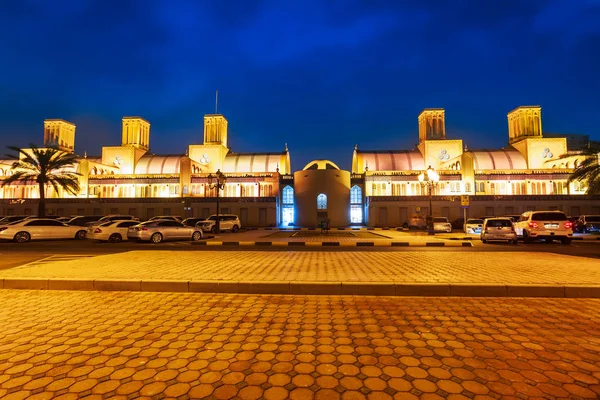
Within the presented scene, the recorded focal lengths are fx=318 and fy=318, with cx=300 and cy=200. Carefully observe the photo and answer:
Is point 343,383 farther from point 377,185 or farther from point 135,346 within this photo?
point 377,185

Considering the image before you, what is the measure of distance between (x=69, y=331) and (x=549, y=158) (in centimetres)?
7226

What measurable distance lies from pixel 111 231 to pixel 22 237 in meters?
5.36

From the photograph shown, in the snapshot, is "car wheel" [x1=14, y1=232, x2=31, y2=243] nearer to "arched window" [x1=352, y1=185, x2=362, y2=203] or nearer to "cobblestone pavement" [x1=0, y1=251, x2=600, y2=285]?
"cobblestone pavement" [x1=0, y1=251, x2=600, y2=285]

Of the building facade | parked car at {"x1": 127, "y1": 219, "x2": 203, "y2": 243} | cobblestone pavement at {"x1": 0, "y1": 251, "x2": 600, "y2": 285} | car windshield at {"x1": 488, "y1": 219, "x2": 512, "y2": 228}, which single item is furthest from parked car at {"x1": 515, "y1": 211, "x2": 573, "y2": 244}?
the building facade

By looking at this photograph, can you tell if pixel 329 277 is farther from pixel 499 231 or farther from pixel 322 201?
pixel 322 201

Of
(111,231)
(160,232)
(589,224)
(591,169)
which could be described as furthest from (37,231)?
→ (589,224)

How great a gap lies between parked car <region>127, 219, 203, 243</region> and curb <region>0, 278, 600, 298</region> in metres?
12.1

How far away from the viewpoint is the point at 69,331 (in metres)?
4.42

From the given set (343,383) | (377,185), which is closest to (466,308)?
(343,383)

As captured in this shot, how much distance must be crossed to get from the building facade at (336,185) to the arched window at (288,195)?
171 mm

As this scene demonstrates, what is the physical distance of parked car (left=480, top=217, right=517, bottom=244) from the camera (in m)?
18.2

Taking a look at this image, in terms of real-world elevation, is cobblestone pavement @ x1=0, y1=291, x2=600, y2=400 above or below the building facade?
below

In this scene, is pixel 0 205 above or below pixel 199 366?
above

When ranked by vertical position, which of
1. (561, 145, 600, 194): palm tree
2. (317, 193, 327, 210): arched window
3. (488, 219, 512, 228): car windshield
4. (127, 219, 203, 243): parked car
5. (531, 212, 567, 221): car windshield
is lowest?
(127, 219, 203, 243): parked car
